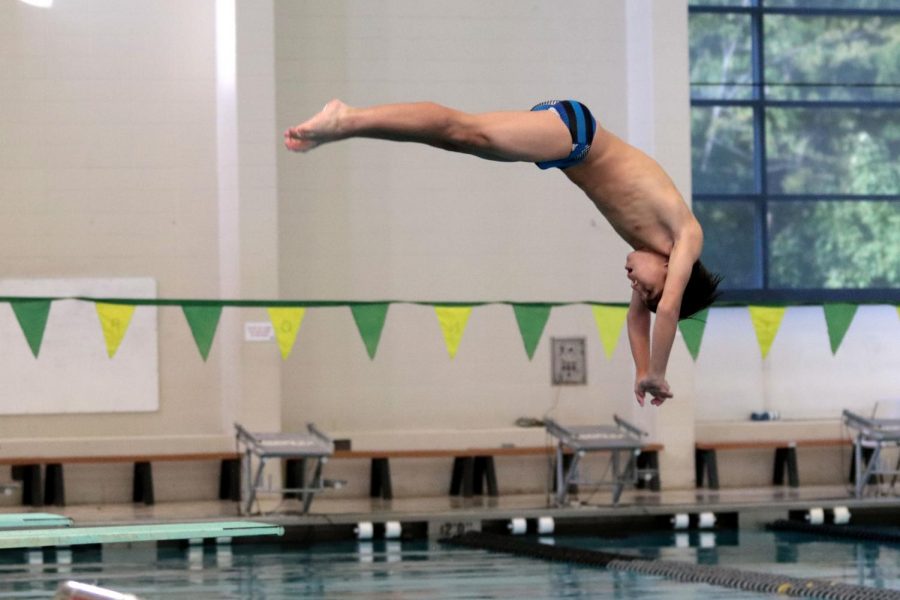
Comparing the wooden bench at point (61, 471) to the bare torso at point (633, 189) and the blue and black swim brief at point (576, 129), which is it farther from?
the blue and black swim brief at point (576, 129)

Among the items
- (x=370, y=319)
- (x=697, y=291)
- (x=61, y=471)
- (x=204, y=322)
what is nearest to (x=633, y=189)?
(x=697, y=291)

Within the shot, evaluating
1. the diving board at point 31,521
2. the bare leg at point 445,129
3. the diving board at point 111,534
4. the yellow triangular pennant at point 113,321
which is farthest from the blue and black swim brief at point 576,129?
the yellow triangular pennant at point 113,321

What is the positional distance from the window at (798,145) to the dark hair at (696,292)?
8.04 m

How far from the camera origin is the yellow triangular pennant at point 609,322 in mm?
Result: 12055

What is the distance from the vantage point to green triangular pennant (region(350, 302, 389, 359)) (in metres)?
11.7

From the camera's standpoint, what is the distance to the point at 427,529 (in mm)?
12094

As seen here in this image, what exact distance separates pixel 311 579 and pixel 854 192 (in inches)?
291

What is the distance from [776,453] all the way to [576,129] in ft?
29.8

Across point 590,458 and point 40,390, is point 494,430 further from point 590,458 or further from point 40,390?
point 40,390

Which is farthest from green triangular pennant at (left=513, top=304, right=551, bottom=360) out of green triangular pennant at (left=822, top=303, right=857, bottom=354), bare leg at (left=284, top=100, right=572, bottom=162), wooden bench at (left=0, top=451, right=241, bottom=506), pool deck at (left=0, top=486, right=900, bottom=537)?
bare leg at (left=284, top=100, right=572, bottom=162)

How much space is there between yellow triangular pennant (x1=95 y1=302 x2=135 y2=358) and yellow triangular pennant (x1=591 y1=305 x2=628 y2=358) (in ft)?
12.4

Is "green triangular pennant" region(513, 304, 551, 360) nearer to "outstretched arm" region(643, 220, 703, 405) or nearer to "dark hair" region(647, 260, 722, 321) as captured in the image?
"dark hair" region(647, 260, 722, 321)

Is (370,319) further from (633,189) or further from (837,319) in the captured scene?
(633,189)

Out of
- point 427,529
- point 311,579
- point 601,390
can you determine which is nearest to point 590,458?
point 601,390
